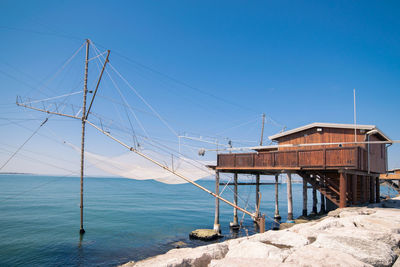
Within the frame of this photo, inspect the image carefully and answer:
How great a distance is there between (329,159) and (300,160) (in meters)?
2.00

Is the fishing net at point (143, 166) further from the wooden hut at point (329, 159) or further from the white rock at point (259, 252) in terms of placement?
the white rock at point (259, 252)

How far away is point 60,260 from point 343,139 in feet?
73.6

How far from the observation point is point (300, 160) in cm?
2012

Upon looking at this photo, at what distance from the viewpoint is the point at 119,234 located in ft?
84.7

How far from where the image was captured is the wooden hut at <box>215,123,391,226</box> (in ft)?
60.7

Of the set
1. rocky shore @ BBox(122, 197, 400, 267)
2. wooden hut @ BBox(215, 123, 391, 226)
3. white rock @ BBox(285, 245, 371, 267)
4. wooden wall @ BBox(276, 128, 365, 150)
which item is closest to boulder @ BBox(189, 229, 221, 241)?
wooden hut @ BBox(215, 123, 391, 226)

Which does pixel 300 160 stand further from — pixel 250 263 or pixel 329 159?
pixel 250 263

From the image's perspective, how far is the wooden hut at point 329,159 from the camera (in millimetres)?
18511

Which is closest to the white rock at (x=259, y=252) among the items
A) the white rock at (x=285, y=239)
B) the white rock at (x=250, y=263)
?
the white rock at (x=250, y=263)

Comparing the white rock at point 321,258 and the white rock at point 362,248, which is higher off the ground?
the white rock at point 321,258

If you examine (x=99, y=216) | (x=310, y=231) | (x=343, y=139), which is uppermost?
(x=343, y=139)

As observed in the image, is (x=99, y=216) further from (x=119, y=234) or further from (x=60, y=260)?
(x=60, y=260)

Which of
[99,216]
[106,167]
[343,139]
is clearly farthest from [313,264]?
[99,216]

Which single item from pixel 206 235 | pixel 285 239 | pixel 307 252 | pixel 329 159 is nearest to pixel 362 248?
pixel 307 252
